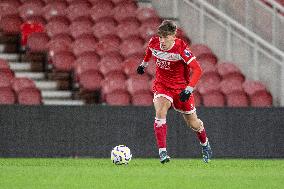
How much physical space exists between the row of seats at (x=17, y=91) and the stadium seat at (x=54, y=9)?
9.17 ft

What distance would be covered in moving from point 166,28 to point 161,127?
139 cm

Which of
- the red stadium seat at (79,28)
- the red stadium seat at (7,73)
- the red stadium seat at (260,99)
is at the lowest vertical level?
the red stadium seat at (260,99)

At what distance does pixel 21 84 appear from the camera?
572 inches

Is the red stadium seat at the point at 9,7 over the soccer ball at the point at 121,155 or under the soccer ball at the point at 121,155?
over

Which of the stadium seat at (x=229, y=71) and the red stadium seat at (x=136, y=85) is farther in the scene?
the stadium seat at (x=229, y=71)

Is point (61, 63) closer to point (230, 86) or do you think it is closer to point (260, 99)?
point (230, 86)

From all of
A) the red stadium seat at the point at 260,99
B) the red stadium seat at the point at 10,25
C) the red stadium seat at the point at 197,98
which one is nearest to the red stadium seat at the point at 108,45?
the red stadium seat at the point at 10,25

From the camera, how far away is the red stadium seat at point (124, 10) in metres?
17.7

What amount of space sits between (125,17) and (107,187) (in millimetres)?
10095

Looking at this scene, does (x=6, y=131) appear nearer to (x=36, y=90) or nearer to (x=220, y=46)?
(x=36, y=90)

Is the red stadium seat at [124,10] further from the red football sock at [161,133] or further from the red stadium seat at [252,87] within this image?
the red football sock at [161,133]

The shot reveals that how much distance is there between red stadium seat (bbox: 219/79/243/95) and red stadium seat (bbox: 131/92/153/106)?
1.52 metres

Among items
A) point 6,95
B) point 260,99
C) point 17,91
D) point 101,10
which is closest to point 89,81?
point 17,91

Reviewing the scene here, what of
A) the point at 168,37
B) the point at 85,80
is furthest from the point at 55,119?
the point at 168,37
